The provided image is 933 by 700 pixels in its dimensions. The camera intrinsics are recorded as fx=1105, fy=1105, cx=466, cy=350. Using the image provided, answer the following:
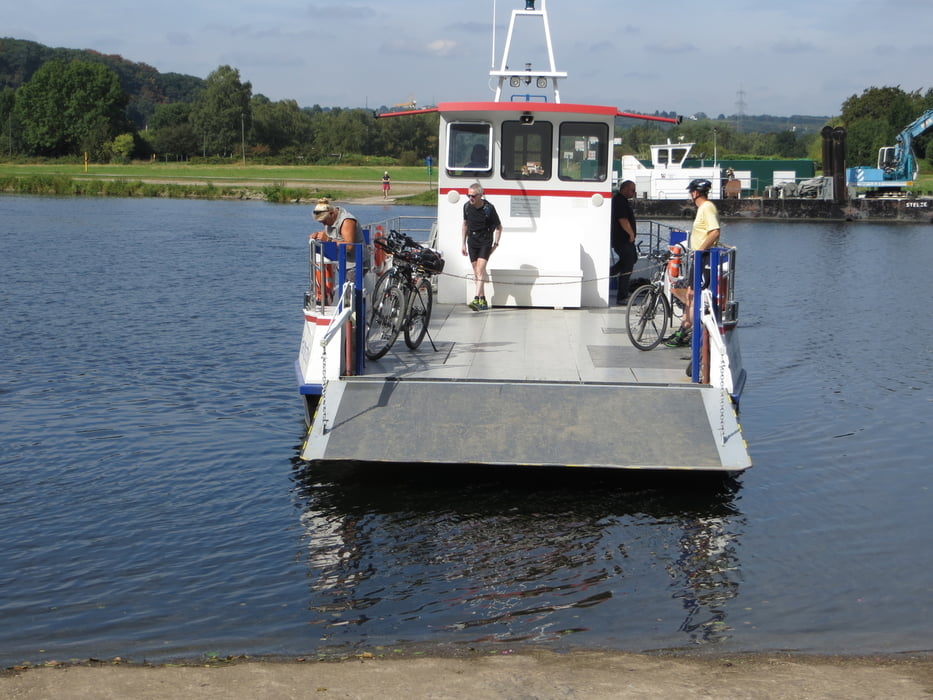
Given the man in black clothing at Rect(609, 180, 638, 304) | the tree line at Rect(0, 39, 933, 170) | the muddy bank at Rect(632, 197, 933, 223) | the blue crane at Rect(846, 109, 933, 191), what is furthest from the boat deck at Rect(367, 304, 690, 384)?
the tree line at Rect(0, 39, 933, 170)

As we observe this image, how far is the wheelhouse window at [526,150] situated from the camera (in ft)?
48.6

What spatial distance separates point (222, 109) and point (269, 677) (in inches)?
5005

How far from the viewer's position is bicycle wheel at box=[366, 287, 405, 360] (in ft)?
37.5

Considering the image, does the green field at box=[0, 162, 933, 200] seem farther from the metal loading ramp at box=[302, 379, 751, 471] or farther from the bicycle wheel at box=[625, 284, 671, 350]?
the metal loading ramp at box=[302, 379, 751, 471]

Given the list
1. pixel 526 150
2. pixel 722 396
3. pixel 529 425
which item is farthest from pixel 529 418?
pixel 526 150

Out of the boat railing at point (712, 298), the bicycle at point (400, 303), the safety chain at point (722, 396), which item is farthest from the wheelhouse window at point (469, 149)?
the safety chain at point (722, 396)

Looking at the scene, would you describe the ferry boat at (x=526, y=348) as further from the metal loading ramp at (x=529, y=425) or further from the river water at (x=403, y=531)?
the river water at (x=403, y=531)

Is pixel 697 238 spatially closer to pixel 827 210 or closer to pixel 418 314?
pixel 418 314

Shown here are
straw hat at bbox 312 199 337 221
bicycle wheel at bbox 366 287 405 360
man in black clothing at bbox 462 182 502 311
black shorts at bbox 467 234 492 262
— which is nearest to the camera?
bicycle wheel at bbox 366 287 405 360

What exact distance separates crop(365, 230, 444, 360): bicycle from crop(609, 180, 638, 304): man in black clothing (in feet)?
14.2

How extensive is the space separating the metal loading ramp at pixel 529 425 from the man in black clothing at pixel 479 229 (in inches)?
168

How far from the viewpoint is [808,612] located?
8109mm

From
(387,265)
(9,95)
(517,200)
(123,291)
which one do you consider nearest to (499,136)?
(517,200)

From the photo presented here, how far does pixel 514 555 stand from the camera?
29.9 feet
